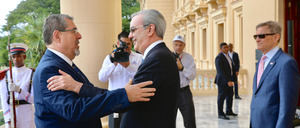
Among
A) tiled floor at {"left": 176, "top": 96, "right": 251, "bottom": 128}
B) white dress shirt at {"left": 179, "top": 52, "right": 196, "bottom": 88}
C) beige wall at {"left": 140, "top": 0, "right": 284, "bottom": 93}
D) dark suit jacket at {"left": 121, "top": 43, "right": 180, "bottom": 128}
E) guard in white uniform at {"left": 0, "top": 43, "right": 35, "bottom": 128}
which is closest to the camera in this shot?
dark suit jacket at {"left": 121, "top": 43, "right": 180, "bottom": 128}

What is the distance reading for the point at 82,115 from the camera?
1690 millimetres

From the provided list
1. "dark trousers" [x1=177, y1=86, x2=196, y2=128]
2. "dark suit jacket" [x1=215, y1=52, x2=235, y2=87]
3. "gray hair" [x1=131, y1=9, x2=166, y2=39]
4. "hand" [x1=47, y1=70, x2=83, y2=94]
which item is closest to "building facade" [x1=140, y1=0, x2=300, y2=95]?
"dark suit jacket" [x1=215, y1=52, x2=235, y2=87]

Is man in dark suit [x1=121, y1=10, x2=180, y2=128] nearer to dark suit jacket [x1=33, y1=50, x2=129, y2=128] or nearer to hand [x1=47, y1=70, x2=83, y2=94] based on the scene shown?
dark suit jacket [x1=33, y1=50, x2=129, y2=128]

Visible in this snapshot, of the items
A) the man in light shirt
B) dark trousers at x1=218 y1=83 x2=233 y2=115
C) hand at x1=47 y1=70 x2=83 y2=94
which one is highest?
hand at x1=47 y1=70 x2=83 y2=94

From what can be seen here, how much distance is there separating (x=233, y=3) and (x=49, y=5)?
37095 millimetres

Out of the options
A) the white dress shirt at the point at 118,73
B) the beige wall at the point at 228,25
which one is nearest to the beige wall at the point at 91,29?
the white dress shirt at the point at 118,73

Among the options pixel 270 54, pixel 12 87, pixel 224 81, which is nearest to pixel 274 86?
pixel 270 54

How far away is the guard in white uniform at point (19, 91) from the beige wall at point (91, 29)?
1199 millimetres

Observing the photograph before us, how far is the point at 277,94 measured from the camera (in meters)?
2.67

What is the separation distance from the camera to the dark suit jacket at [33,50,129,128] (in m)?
1.69

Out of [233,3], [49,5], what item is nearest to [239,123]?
[233,3]

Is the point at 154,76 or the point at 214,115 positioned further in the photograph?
the point at 214,115

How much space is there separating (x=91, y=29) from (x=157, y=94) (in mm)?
3572

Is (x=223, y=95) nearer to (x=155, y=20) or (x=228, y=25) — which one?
(x=155, y=20)
